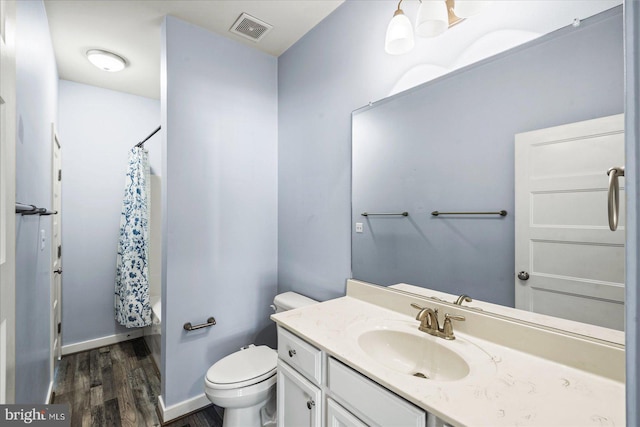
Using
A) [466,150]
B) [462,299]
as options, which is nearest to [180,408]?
[462,299]

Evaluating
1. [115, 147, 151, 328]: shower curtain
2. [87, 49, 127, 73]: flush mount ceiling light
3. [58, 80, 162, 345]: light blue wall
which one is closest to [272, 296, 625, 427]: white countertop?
[115, 147, 151, 328]: shower curtain

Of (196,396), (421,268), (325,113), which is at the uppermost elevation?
(325,113)

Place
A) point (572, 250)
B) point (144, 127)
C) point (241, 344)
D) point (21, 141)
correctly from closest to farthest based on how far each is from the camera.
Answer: point (572, 250) < point (21, 141) < point (241, 344) < point (144, 127)

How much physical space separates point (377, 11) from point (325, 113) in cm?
63

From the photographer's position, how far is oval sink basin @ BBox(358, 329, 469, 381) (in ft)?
3.50

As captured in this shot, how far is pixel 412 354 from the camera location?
1193 mm

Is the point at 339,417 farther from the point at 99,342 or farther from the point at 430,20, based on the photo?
the point at 99,342

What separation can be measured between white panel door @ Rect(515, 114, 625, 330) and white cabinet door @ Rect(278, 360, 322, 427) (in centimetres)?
86

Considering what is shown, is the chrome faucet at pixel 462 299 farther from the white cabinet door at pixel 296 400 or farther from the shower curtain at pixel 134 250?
the shower curtain at pixel 134 250

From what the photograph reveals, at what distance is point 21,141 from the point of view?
116 cm

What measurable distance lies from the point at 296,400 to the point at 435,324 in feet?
2.19

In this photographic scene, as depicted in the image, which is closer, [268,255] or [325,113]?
[325,113]

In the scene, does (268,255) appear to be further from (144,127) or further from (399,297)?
(144,127)

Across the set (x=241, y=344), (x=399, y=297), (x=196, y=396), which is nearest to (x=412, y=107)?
(x=399, y=297)
